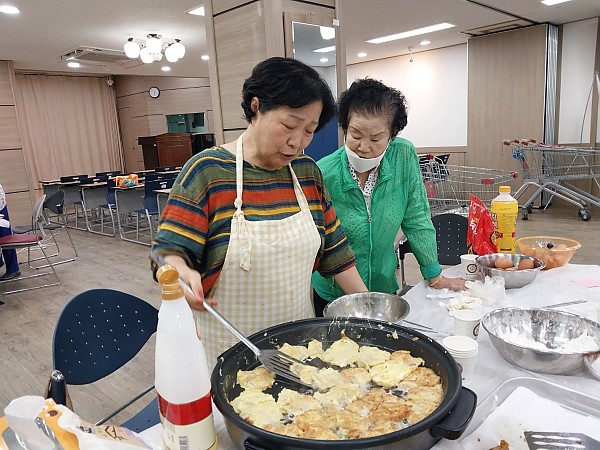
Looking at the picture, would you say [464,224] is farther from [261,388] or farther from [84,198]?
[84,198]

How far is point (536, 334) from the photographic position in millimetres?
1193

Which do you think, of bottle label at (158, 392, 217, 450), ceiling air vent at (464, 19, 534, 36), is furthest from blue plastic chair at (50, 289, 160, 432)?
ceiling air vent at (464, 19, 534, 36)

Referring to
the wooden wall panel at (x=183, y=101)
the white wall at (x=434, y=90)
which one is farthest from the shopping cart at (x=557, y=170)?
the wooden wall panel at (x=183, y=101)

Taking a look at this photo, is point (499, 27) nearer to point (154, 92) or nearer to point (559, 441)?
point (154, 92)

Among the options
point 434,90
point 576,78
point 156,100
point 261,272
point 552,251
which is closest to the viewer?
point 261,272

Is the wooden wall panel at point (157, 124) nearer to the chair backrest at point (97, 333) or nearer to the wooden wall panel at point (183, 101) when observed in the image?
the wooden wall panel at point (183, 101)

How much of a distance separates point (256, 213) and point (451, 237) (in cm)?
153

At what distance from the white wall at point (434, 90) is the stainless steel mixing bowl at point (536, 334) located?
7523 millimetres

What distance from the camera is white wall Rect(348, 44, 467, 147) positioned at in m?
8.20

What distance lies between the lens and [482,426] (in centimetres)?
82

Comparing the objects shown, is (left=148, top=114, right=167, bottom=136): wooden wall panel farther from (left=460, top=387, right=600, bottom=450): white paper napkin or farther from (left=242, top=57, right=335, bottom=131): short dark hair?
(left=460, top=387, right=600, bottom=450): white paper napkin

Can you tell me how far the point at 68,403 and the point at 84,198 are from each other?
22.8 ft

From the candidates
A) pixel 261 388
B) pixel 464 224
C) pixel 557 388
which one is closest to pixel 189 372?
pixel 261 388

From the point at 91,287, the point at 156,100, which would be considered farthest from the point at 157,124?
the point at 91,287
